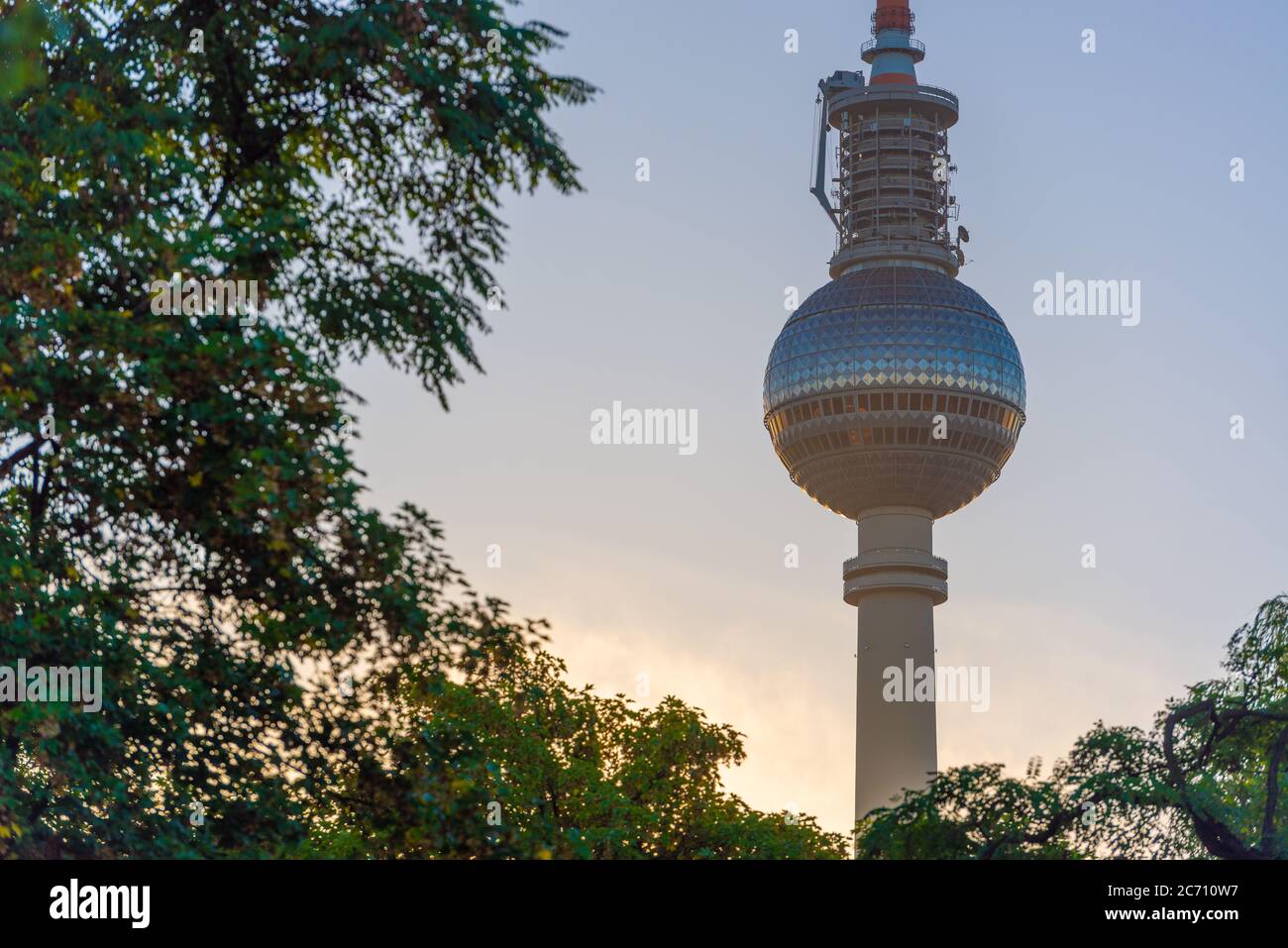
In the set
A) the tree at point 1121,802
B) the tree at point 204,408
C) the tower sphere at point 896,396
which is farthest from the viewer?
the tower sphere at point 896,396

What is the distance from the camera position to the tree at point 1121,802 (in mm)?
32625

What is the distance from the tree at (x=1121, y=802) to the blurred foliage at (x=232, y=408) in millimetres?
9073

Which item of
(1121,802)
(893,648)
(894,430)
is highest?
(894,430)

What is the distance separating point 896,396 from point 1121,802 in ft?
385

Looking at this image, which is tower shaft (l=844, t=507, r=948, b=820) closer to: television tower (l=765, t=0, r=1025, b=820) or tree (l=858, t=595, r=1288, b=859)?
television tower (l=765, t=0, r=1025, b=820)

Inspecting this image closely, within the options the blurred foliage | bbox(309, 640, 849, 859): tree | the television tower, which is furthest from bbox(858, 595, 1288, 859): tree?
the television tower

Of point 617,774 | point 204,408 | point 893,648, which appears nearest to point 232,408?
point 204,408

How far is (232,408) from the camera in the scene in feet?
78.0

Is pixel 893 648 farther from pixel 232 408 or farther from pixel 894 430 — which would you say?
pixel 232 408

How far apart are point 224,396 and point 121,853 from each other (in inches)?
216

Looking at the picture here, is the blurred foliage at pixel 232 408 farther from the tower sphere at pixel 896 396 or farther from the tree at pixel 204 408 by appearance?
the tower sphere at pixel 896 396

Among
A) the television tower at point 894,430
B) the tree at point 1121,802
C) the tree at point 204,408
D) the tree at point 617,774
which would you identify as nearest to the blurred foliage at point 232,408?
the tree at point 204,408

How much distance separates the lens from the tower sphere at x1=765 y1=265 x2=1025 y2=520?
14950cm
